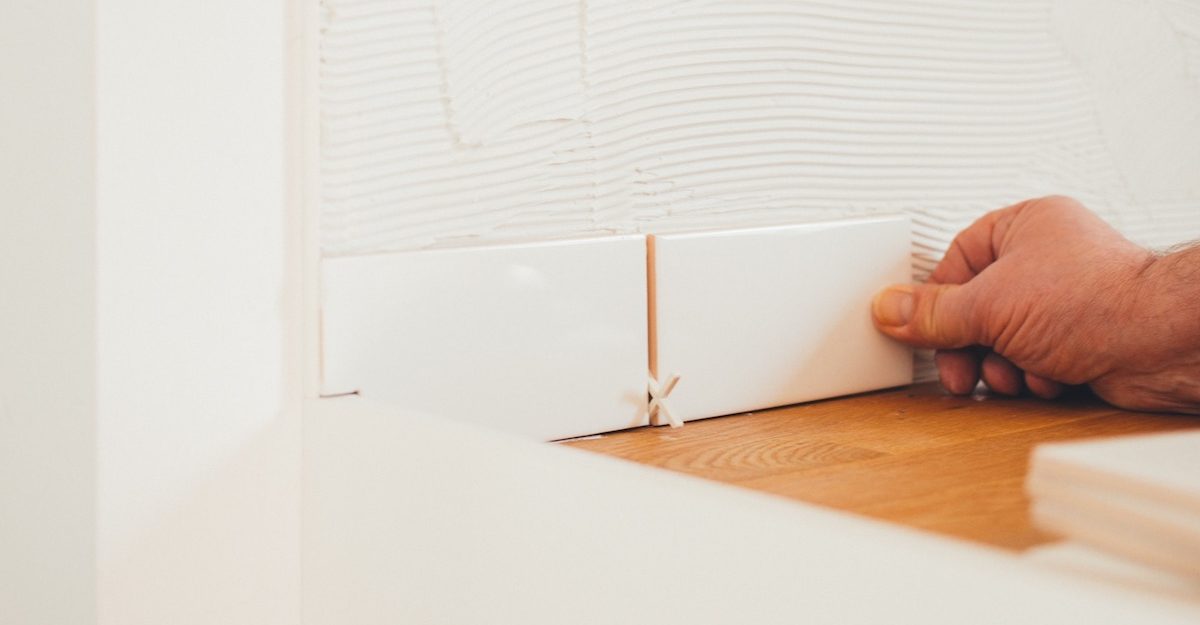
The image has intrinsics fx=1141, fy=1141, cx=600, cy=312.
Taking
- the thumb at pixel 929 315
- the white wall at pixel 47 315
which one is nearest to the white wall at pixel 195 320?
the white wall at pixel 47 315

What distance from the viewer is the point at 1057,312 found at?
59cm

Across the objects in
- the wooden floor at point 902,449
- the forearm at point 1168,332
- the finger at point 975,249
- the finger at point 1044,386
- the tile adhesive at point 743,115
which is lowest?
the wooden floor at point 902,449

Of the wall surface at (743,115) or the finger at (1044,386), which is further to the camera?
the finger at (1044,386)

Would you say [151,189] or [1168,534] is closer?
[1168,534]

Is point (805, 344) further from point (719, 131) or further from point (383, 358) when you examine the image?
point (383, 358)

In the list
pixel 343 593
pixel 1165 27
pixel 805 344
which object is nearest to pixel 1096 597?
pixel 343 593

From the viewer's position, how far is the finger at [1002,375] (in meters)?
0.65

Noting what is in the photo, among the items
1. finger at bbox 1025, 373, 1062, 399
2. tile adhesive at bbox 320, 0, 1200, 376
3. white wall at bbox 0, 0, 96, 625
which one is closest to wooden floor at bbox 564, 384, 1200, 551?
finger at bbox 1025, 373, 1062, 399

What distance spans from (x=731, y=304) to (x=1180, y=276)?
0.72 feet

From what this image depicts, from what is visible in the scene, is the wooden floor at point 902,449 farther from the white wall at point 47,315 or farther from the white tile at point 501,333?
the white wall at point 47,315

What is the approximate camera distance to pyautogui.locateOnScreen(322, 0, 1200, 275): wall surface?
1.65 ft

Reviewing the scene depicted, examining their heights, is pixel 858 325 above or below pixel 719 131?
below

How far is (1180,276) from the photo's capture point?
1.84 feet

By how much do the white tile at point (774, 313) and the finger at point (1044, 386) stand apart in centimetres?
7
